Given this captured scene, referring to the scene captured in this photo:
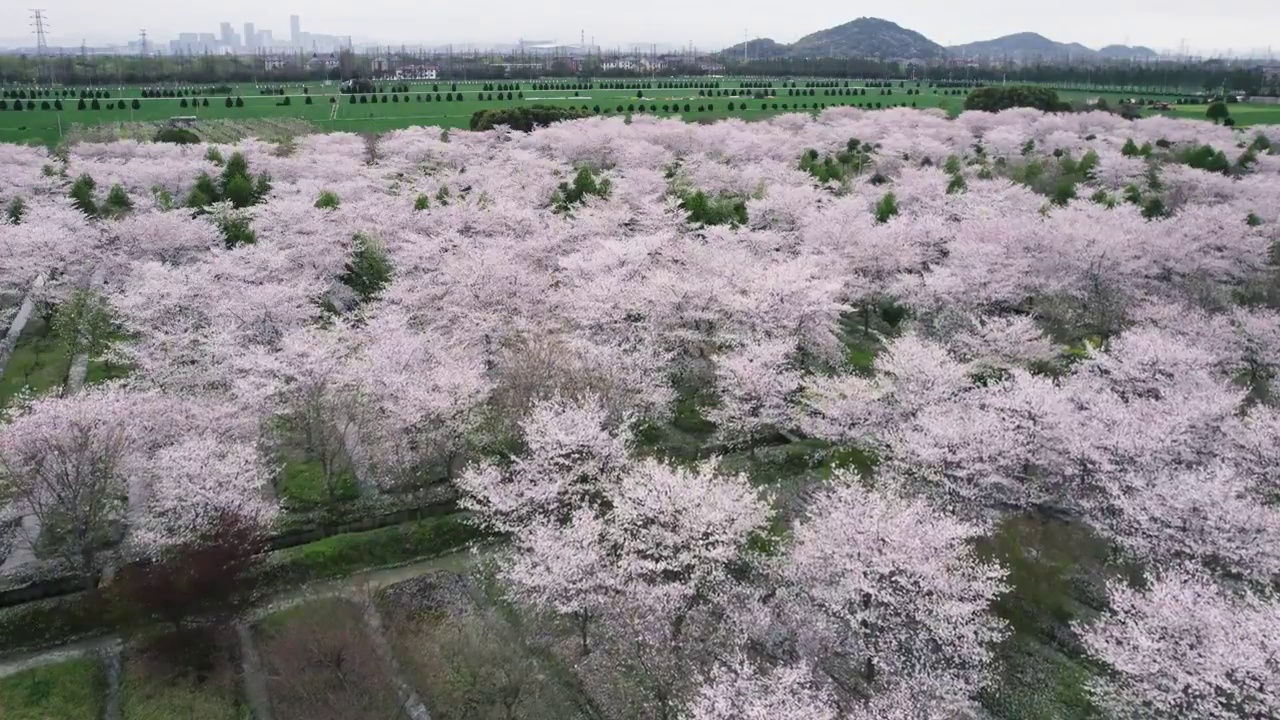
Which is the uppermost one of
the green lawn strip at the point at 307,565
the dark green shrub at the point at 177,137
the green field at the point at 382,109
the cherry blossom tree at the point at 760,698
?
the green field at the point at 382,109

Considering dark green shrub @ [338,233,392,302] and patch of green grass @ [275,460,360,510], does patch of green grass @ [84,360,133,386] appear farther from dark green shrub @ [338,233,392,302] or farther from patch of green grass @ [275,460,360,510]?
patch of green grass @ [275,460,360,510]

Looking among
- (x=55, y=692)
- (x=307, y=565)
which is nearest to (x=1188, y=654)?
(x=307, y=565)

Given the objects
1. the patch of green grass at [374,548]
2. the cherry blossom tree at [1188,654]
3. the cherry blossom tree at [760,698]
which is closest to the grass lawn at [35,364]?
the patch of green grass at [374,548]

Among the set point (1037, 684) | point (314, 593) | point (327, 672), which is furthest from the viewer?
point (314, 593)

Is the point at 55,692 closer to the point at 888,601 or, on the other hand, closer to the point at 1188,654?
the point at 888,601

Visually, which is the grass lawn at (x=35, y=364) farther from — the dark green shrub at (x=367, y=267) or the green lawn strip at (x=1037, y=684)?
the green lawn strip at (x=1037, y=684)

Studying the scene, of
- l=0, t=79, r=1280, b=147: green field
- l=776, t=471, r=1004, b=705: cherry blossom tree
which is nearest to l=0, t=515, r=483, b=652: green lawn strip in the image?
l=776, t=471, r=1004, b=705: cherry blossom tree
